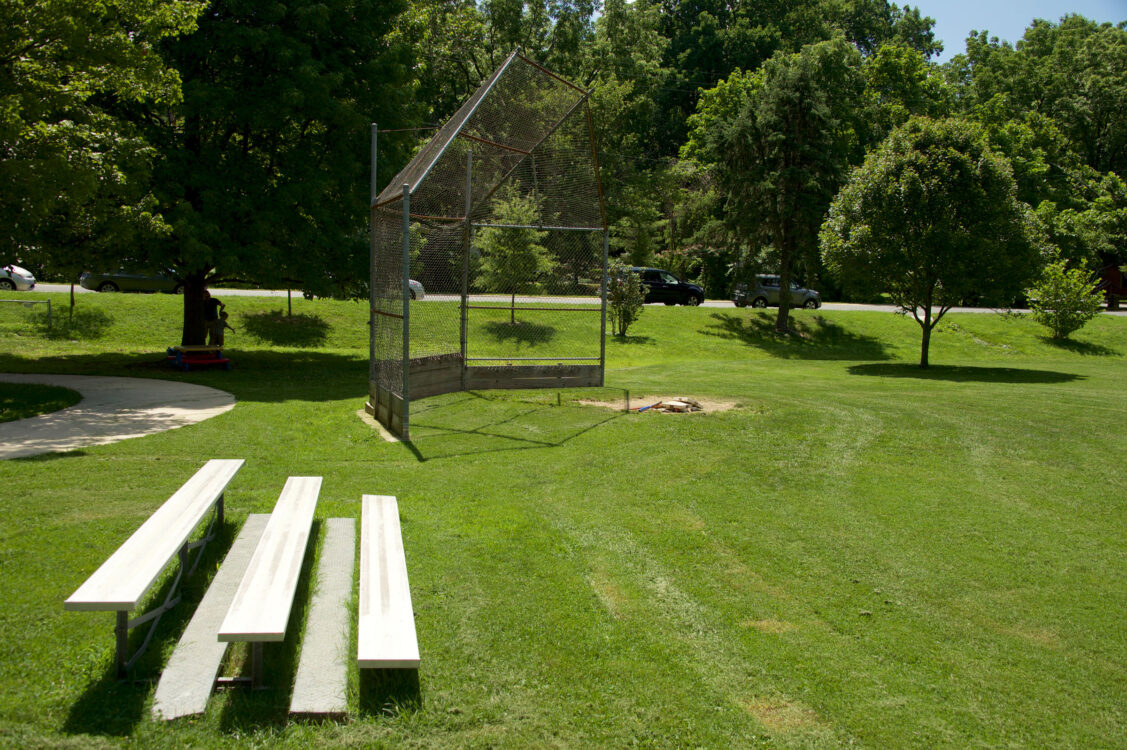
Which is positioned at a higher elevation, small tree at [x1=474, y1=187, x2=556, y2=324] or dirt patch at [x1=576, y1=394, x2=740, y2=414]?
small tree at [x1=474, y1=187, x2=556, y2=324]

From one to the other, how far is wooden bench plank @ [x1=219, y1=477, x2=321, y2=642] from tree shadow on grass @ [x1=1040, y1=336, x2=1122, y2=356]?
29.9 meters

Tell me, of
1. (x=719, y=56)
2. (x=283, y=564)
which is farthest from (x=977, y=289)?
(x=719, y=56)

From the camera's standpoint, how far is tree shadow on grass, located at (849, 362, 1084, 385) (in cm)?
1906

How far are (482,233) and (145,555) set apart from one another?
14647mm

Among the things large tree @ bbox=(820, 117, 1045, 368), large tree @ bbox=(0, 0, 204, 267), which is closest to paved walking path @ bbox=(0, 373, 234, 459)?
large tree @ bbox=(0, 0, 204, 267)

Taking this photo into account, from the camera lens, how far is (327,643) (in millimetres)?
3836

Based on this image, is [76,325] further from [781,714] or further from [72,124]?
[781,714]

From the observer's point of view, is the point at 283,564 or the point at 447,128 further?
the point at 447,128

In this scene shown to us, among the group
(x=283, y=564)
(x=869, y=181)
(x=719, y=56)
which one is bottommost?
(x=283, y=564)

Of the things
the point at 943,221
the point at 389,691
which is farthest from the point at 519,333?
the point at 389,691

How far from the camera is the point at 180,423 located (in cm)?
970

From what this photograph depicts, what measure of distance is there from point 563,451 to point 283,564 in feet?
17.0

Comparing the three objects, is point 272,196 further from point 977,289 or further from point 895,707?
point 977,289

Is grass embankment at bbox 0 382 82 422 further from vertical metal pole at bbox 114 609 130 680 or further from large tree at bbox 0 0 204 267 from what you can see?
vertical metal pole at bbox 114 609 130 680
